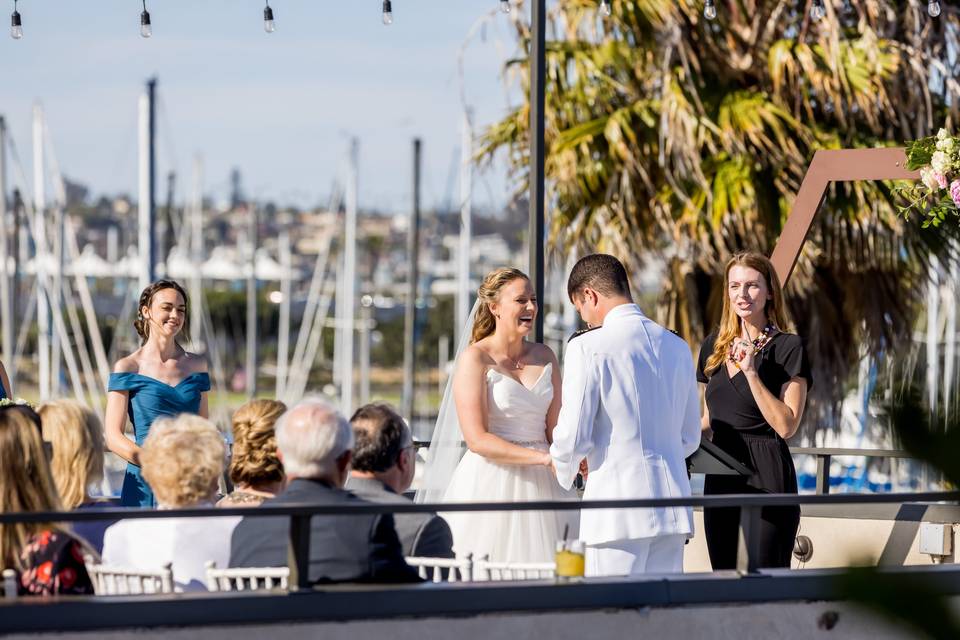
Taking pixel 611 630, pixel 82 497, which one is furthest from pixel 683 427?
pixel 82 497

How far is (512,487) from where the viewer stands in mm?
5699

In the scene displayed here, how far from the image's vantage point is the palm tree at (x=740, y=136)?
12.7m

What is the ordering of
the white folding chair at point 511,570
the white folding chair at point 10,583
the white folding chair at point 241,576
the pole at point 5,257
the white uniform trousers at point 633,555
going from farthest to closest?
the pole at point 5,257
the white uniform trousers at point 633,555
the white folding chair at point 511,570
the white folding chair at point 241,576
the white folding chair at point 10,583

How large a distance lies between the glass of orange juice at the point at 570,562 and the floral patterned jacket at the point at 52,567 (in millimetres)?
1433

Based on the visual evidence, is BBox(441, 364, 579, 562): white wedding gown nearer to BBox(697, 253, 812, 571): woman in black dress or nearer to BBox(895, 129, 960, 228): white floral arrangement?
BBox(697, 253, 812, 571): woman in black dress

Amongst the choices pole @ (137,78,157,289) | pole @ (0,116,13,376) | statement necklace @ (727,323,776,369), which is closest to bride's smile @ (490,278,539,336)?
statement necklace @ (727,323,776,369)

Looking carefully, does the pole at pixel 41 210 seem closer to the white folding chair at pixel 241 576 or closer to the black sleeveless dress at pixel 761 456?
the black sleeveless dress at pixel 761 456

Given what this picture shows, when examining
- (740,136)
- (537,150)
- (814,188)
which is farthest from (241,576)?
(740,136)

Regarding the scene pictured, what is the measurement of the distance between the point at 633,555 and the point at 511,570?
1.74 ft

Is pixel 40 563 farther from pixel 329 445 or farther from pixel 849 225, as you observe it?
Answer: pixel 849 225

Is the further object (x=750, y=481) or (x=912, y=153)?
(x=912, y=153)

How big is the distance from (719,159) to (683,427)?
849 centimetres

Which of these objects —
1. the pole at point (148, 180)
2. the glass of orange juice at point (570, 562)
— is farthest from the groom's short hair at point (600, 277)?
the pole at point (148, 180)

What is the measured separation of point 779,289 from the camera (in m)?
5.49
